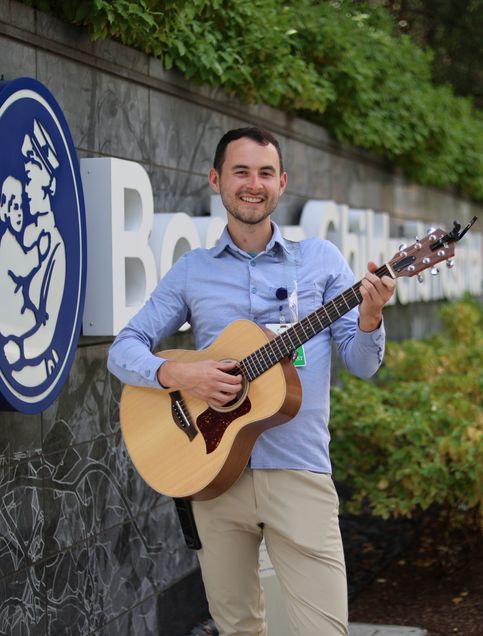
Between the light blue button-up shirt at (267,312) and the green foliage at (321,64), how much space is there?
1.38m

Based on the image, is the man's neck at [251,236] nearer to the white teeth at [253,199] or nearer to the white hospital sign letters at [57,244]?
the white teeth at [253,199]

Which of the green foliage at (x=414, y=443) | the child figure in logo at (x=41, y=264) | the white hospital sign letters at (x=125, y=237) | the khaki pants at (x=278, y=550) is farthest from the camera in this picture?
the green foliage at (x=414, y=443)

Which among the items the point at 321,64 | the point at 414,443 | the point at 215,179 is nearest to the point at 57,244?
the point at 215,179

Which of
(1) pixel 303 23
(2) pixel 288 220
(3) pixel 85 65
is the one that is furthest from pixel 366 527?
(3) pixel 85 65

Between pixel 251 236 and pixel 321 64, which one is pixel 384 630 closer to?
pixel 251 236

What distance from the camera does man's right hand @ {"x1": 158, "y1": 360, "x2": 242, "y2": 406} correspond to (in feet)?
10.4

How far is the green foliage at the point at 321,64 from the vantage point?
4.74 metres

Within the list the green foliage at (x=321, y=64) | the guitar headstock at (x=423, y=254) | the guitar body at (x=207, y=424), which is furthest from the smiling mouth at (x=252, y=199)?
the green foliage at (x=321, y=64)

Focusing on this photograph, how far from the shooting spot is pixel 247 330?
127 inches

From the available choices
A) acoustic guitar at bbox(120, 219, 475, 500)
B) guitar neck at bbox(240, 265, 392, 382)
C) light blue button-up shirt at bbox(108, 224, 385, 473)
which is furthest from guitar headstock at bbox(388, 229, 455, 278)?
light blue button-up shirt at bbox(108, 224, 385, 473)

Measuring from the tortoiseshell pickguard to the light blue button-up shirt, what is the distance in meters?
0.12

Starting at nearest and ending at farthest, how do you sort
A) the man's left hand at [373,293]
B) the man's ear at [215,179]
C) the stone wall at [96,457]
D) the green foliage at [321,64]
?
the man's left hand at [373,293], the man's ear at [215,179], the stone wall at [96,457], the green foliage at [321,64]

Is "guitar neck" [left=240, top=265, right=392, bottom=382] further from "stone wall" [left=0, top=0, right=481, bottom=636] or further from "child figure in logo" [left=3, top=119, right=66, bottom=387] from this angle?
"stone wall" [left=0, top=0, right=481, bottom=636]

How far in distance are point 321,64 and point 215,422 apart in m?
4.64
